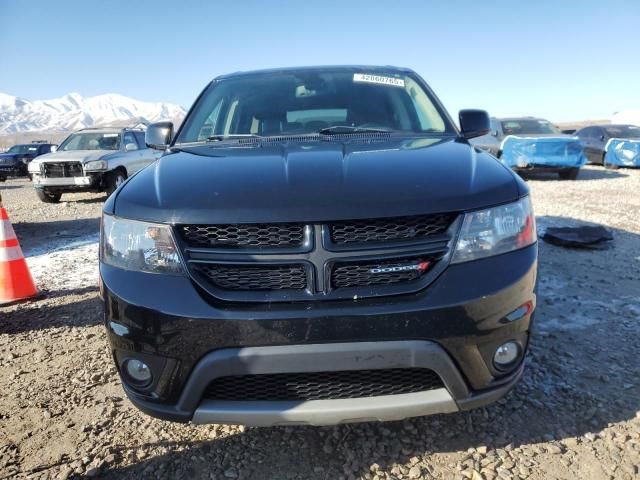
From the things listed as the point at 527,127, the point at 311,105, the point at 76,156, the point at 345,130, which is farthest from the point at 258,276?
the point at 527,127

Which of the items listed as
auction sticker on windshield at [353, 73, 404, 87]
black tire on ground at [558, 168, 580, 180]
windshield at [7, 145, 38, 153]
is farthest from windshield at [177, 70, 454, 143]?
windshield at [7, 145, 38, 153]

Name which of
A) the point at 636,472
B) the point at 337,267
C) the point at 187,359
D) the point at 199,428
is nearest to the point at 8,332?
the point at 199,428

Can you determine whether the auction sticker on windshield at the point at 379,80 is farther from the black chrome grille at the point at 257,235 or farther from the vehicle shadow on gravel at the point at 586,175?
the vehicle shadow on gravel at the point at 586,175

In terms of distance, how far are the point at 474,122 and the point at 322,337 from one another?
1935 millimetres

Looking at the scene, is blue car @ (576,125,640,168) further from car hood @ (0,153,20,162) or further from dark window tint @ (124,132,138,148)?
car hood @ (0,153,20,162)

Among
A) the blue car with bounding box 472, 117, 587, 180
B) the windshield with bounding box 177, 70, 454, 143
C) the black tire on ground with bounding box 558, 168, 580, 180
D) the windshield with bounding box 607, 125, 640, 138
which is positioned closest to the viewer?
the windshield with bounding box 177, 70, 454, 143

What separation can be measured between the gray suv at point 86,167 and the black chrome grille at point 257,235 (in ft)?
29.3

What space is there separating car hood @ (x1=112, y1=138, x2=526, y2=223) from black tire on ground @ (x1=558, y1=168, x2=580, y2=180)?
10495 millimetres

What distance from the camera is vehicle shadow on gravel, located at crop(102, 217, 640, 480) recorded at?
1926 millimetres

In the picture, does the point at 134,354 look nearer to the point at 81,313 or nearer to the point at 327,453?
the point at 327,453

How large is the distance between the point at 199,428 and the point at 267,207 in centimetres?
121

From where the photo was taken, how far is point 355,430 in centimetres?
214

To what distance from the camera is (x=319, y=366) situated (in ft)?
5.21

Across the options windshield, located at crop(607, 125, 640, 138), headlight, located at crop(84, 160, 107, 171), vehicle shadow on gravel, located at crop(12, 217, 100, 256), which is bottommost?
vehicle shadow on gravel, located at crop(12, 217, 100, 256)
